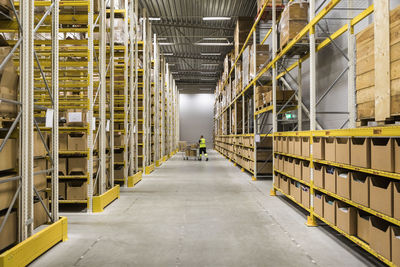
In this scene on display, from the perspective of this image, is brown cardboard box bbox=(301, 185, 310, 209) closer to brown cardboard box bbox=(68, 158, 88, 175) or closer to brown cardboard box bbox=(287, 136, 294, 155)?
brown cardboard box bbox=(287, 136, 294, 155)

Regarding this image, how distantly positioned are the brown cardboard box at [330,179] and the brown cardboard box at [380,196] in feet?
2.52

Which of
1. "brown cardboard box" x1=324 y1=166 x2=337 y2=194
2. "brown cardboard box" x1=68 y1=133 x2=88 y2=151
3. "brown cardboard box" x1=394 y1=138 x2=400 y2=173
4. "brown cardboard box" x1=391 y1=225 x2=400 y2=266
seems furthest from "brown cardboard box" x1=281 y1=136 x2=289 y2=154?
"brown cardboard box" x1=68 y1=133 x2=88 y2=151

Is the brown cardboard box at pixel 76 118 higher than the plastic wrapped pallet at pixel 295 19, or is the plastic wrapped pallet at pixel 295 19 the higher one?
the plastic wrapped pallet at pixel 295 19

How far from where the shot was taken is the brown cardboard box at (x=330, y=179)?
14.9ft

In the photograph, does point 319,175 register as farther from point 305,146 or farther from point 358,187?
point 358,187

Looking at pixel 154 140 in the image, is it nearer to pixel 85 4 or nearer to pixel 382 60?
pixel 85 4

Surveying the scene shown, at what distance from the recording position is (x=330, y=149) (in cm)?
468

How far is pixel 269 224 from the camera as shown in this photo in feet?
18.0

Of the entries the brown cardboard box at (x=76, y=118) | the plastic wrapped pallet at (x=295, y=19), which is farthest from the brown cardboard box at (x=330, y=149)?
the brown cardboard box at (x=76, y=118)

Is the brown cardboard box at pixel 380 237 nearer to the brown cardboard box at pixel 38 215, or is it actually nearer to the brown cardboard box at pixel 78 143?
the brown cardboard box at pixel 38 215

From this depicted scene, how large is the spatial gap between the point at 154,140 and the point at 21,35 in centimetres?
1172

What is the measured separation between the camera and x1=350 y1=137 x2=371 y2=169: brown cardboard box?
147 inches

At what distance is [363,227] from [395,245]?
0.75m

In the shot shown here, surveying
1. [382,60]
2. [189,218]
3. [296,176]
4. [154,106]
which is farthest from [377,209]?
[154,106]
